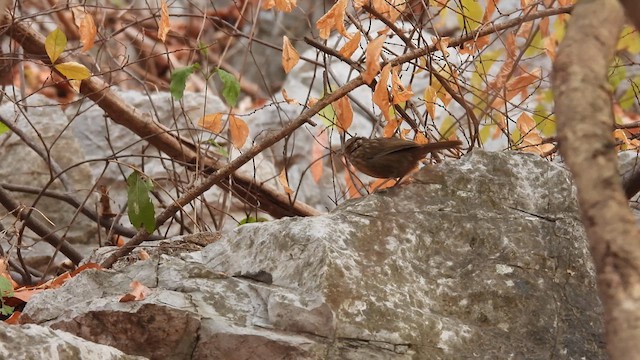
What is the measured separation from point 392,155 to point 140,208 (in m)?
1.16

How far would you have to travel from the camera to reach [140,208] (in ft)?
15.8

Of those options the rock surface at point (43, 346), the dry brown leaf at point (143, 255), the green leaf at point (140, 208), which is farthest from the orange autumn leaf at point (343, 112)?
the rock surface at point (43, 346)

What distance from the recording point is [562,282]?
364 cm

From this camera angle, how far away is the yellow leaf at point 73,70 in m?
4.53

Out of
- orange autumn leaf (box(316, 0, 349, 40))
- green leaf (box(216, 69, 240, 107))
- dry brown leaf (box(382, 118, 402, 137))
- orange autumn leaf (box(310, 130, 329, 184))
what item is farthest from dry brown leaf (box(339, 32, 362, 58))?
orange autumn leaf (box(310, 130, 329, 184))

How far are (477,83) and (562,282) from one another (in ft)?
11.4

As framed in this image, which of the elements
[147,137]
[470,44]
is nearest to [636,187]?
[470,44]

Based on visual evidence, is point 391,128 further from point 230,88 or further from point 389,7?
point 230,88

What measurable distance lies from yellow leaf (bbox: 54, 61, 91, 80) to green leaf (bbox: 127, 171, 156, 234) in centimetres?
54

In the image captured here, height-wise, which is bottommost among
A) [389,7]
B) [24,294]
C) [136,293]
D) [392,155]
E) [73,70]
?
[136,293]

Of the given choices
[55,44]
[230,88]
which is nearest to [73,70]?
[55,44]

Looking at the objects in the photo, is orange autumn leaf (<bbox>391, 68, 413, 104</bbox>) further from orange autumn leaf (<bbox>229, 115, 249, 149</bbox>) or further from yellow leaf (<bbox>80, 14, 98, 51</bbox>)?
yellow leaf (<bbox>80, 14, 98, 51</bbox>)

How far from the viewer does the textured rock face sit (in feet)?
10.8

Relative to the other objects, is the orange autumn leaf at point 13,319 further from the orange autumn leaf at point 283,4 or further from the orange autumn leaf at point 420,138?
the orange autumn leaf at point 420,138
